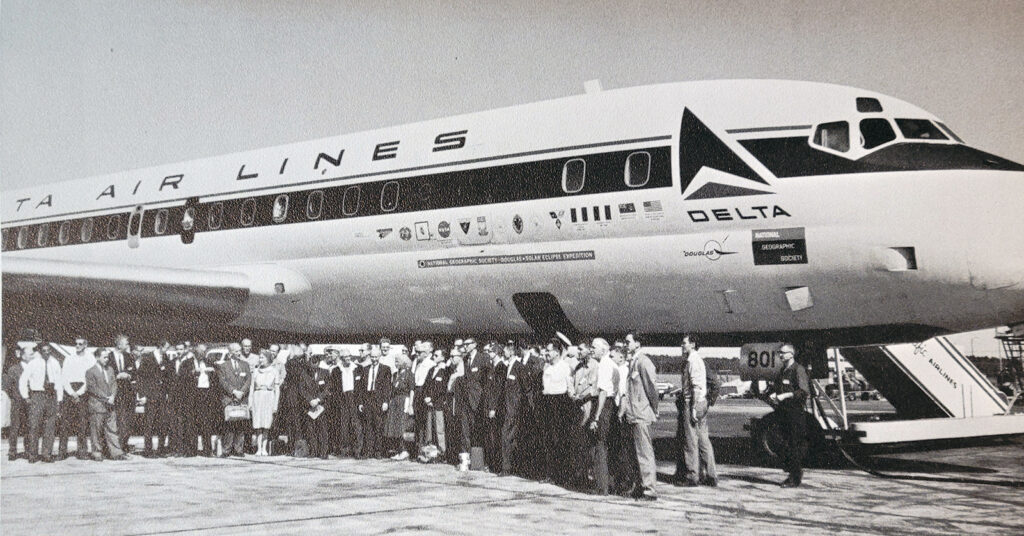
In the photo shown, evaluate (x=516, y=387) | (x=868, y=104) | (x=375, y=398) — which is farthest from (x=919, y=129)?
(x=375, y=398)

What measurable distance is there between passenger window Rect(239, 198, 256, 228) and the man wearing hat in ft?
29.0

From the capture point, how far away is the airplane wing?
509 inches

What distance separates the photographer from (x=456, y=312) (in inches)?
495

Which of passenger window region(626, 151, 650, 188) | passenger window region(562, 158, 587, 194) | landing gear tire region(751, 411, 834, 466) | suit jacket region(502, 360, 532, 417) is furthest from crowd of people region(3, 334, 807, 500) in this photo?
passenger window region(626, 151, 650, 188)

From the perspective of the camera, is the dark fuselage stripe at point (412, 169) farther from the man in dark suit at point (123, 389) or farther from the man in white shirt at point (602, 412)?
the man in dark suit at point (123, 389)

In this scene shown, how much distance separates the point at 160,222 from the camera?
16.0 m

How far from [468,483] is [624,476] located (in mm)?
1797

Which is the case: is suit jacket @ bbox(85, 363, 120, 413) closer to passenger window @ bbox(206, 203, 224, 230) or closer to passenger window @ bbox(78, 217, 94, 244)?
passenger window @ bbox(206, 203, 224, 230)

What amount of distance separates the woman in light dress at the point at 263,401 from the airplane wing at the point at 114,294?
138 centimetres

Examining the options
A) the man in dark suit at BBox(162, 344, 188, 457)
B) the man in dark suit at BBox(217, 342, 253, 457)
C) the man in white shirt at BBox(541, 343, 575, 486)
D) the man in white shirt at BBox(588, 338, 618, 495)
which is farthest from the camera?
the man in dark suit at BBox(162, 344, 188, 457)

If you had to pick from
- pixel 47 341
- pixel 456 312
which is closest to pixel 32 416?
pixel 47 341

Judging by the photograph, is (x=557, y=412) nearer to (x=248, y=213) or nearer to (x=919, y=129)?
(x=919, y=129)

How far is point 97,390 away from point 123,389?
0.87 metres

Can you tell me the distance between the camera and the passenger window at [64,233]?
17562 mm
